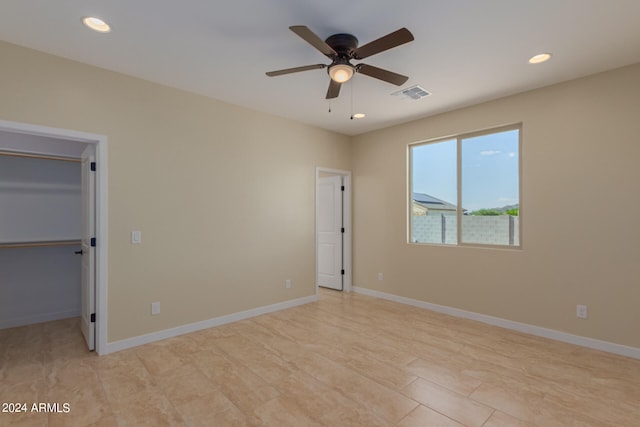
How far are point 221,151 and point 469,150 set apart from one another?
3.34 meters

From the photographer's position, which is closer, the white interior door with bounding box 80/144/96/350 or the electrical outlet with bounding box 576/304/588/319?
the white interior door with bounding box 80/144/96/350

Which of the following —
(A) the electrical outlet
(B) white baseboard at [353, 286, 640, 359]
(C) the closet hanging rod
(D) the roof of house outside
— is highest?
(C) the closet hanging rod

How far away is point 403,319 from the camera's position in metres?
4.00

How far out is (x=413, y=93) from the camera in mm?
3568

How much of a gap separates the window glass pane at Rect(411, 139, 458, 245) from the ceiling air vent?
1073mm

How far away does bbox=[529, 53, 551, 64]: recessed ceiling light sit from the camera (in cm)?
276

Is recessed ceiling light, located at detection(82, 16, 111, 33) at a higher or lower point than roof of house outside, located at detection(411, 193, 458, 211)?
higher

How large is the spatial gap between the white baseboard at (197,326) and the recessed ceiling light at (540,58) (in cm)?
405

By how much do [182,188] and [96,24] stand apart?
5.50 feet

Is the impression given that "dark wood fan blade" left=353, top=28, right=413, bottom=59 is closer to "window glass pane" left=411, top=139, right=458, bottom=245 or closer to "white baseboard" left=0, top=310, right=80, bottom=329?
"window glass pane" left=411, top=139, right=458, bottom=245

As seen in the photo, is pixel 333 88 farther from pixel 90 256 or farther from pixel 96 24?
pixel 90 256

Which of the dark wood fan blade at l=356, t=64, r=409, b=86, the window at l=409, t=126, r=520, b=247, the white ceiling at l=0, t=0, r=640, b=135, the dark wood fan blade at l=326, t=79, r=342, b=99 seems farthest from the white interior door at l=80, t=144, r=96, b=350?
the window at l=409, t=126, r=520, b=247

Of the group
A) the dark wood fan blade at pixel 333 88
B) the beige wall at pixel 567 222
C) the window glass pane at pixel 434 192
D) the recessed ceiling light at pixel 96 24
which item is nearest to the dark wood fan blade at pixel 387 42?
the dark wood fan blade at pixel 333 88

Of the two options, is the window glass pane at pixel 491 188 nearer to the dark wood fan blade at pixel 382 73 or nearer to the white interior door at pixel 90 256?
the dark wood fan blade at pixel 382 73
